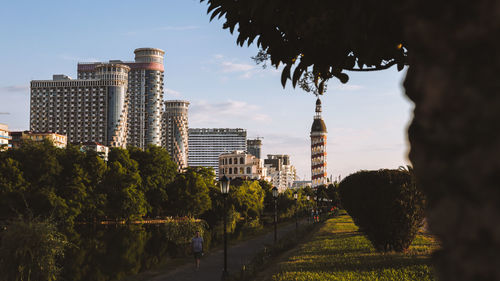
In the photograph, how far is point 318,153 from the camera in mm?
137375

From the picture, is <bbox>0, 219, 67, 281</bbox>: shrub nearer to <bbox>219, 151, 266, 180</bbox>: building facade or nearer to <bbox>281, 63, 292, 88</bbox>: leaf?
<bbox>281, 63, 292, 88</bbox>: leaf

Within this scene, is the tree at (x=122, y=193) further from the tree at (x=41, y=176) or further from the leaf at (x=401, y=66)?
the leaf at (x=401, y=66)

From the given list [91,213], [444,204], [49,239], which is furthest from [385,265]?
[91,213]

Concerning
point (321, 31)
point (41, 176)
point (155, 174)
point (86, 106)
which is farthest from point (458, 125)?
point (86, 106)

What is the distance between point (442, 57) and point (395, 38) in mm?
1757

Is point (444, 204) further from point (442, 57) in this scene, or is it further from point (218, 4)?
point (218, 4)

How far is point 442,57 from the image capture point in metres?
0.99

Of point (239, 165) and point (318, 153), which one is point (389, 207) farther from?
point (239, 165)

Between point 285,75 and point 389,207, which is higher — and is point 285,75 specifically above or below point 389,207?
above

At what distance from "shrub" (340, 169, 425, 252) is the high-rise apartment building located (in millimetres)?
166717

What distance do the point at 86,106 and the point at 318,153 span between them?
99116 mm

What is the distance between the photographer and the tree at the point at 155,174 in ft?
222

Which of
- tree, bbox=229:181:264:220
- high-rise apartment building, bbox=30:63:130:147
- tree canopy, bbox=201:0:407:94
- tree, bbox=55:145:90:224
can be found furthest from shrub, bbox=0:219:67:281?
high-rise apartment building, bbox=30:63:130:147

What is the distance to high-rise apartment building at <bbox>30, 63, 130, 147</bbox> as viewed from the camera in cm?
17850
